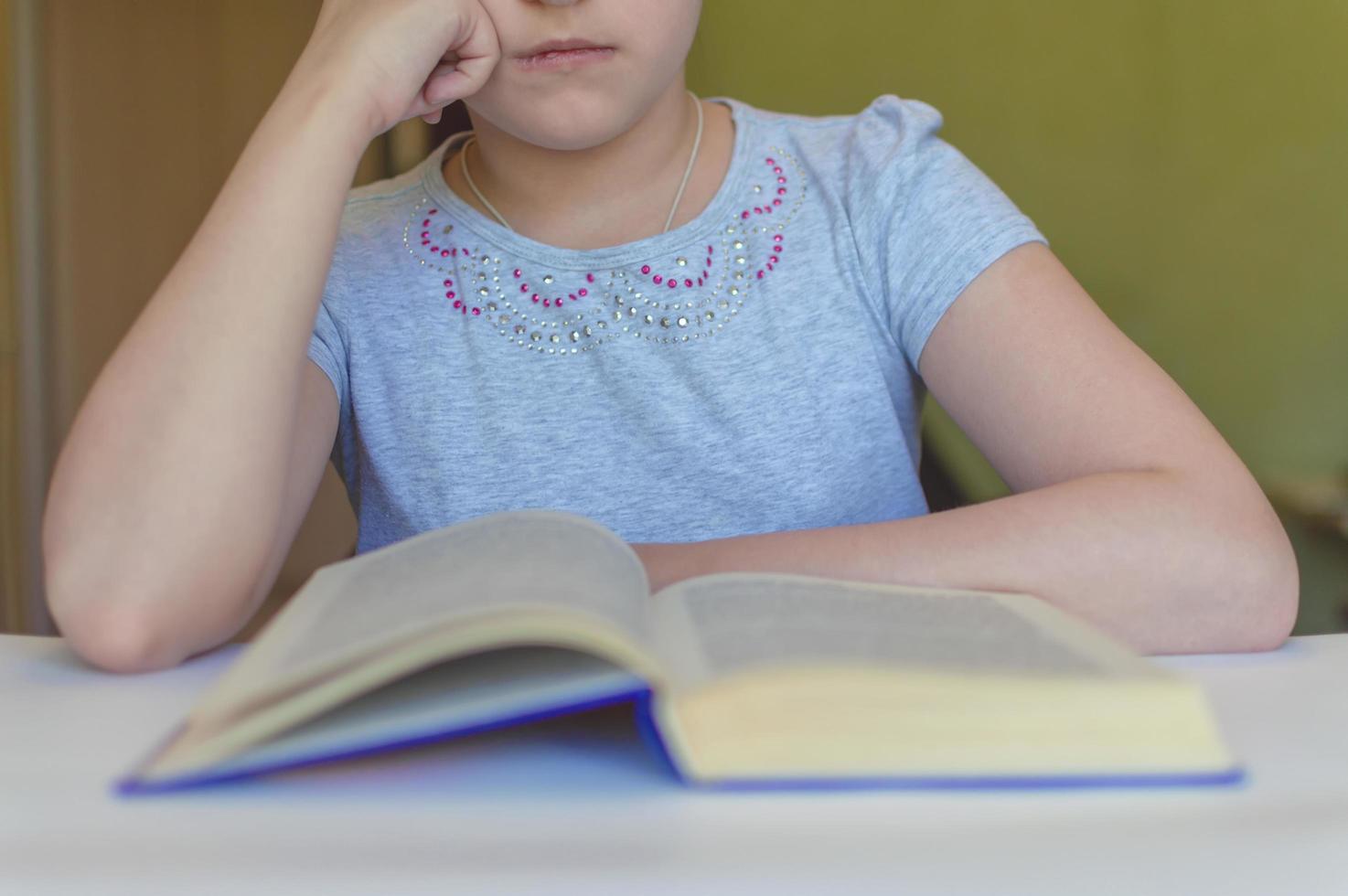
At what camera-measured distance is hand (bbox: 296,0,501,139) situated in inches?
34.9

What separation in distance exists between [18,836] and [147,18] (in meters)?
2.31

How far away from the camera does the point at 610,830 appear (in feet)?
1.38

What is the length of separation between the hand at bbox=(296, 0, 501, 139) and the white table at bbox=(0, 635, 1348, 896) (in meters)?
0.51

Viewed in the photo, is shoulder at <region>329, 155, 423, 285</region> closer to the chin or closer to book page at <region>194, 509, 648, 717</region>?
the chin

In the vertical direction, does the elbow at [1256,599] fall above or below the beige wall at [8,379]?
above

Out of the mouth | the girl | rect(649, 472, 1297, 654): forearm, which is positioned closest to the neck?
the girl

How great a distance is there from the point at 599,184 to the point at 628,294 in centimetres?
11

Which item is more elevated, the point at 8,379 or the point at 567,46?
the point at 567,46

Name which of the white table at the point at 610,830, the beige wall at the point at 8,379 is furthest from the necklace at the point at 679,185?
the beige wall at the point at 8,379

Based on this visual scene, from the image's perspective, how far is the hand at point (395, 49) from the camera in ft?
2.91

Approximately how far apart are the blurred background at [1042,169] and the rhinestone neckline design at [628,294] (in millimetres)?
1291

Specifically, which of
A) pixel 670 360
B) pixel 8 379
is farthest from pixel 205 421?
pixel 8 379

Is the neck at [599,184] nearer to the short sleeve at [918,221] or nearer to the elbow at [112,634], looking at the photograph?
the short sleeve at [918,221]

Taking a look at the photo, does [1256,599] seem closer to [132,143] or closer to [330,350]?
[330,350]
